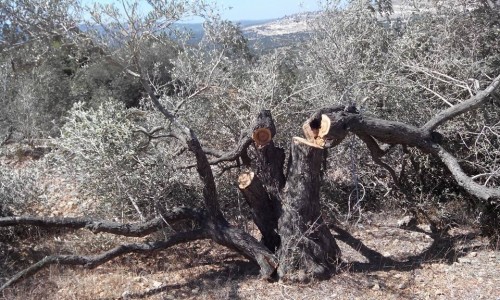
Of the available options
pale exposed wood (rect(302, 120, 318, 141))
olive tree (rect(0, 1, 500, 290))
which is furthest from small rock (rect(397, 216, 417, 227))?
pale exposed wood (rect(302, 120, 318, 141))

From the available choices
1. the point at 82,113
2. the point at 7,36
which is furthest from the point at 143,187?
the point at 7,36

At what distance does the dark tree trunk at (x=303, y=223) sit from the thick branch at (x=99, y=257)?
0.78 m

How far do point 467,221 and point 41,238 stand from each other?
4.45 meters

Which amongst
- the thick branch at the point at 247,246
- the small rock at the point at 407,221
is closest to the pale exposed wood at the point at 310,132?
the thick branch at the point at 247,246

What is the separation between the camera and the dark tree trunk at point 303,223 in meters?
4.32

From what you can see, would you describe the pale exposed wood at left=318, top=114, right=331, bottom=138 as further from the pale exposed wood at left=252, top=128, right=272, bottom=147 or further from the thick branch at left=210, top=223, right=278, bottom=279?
the thick branch at left=210, top=223, right=278, bottom=279

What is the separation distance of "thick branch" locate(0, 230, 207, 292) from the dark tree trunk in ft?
2.55

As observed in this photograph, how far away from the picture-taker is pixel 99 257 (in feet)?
14.9

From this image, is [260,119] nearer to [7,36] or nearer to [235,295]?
[235,295]

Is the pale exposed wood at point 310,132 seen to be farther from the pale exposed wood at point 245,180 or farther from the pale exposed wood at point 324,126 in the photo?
the pale exposed wood at point 245,180

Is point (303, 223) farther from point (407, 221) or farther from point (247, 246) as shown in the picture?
point (407, 221)

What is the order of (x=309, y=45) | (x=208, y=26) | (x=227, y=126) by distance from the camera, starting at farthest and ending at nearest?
(x=309, y=45) < (x=227, y=126) < (x=208, y=26)

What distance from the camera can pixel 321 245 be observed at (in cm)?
448

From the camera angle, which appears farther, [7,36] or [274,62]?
[274,62]
